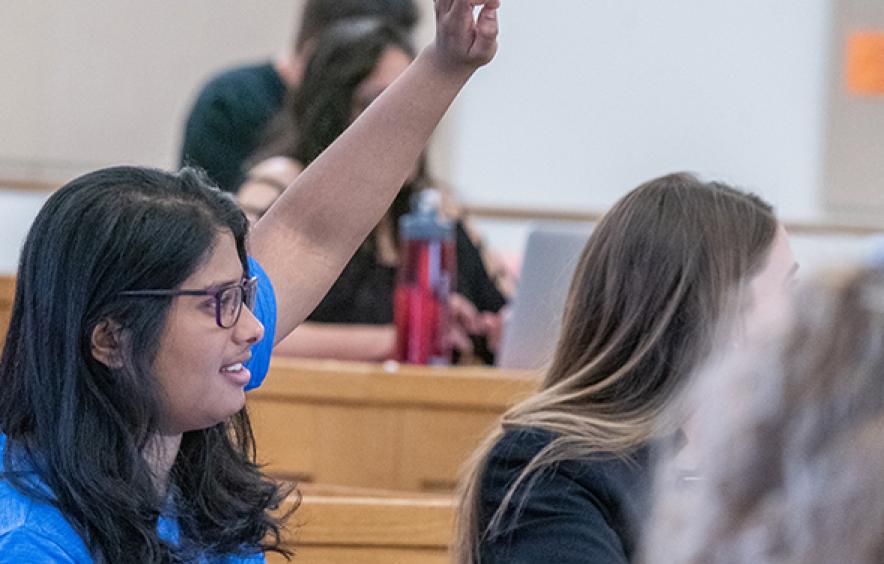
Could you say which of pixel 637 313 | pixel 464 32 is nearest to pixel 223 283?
pixel 464 32

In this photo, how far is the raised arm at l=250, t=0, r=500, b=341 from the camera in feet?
4.77

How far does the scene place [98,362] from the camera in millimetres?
1243

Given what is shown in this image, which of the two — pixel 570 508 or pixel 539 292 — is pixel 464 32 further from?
pixel 539 292

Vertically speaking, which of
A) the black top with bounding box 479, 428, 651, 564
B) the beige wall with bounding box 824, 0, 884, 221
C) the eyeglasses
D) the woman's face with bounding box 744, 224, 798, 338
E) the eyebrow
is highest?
the eyebrow

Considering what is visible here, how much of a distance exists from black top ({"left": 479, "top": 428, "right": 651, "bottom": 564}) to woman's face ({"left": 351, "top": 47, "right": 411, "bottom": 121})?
1.48m

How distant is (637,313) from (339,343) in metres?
1.21

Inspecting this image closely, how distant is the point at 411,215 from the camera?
9.37ft

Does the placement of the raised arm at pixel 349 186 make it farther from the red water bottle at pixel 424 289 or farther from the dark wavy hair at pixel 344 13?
the dark wavy hair at pixel 344 13

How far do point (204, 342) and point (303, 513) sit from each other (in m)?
0.41

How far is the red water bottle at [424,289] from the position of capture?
2.62 meters

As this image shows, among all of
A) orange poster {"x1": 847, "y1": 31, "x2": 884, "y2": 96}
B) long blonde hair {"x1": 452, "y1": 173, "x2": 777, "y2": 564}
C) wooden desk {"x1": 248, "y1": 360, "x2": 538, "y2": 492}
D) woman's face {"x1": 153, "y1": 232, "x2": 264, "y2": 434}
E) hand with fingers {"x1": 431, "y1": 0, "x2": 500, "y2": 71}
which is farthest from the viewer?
orange poster {"x1": 847, "y1": 31, "x2": 884, "y2": 96}

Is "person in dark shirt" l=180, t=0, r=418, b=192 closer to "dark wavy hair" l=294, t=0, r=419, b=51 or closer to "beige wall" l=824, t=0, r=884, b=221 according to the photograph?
"dark wavy hair" l=294, t=0, r=419, b=51

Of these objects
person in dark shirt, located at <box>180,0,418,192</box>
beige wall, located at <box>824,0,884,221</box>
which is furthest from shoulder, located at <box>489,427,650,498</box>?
beige wall, located at <box>824,0,884,221</box>

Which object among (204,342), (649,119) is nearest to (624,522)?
(204,342)
